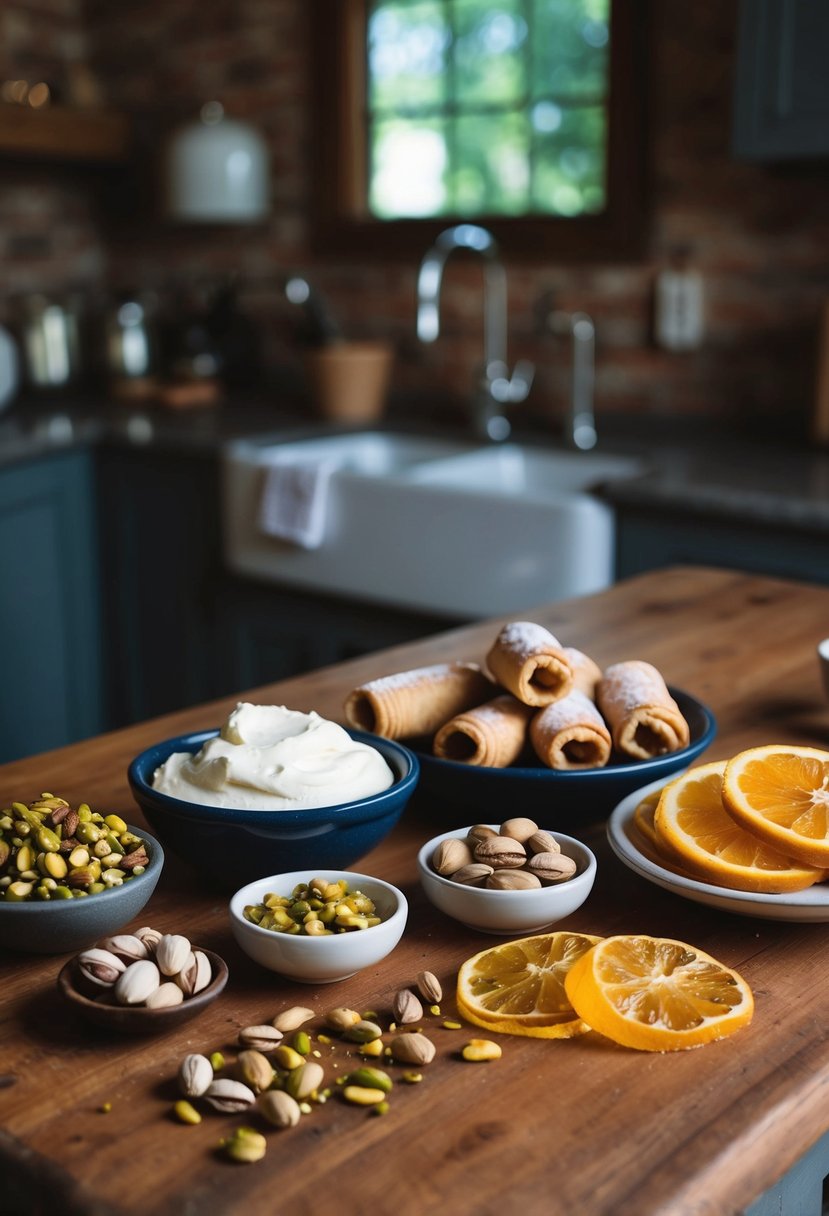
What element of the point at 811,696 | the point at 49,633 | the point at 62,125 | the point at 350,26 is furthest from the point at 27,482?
the point at 811,696

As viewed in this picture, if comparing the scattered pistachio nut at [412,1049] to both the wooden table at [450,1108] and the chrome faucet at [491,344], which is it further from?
the chrome faucet at [491,344]

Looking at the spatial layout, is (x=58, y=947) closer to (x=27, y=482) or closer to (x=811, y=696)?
(x=811, y=696)

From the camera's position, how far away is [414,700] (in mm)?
1093

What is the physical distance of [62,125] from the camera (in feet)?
12.3

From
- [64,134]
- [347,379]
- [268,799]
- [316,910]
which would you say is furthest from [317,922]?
[64,134]

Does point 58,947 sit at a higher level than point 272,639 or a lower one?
higher

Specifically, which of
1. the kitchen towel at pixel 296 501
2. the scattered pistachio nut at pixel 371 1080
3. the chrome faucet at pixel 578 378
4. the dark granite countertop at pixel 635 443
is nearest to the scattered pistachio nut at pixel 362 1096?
the scattered pistachio nut at pixel 371 1080

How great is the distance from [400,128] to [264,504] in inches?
54.5

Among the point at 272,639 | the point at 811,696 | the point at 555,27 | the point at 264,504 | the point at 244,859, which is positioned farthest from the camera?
the point at 555,27

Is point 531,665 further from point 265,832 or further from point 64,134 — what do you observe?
point 64,134

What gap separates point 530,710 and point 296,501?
1.83m

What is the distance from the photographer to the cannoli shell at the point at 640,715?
1.06m

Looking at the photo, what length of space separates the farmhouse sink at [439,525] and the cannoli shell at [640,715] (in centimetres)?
140

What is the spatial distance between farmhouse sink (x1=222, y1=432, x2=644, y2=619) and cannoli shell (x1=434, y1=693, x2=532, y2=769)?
1.43 meters
